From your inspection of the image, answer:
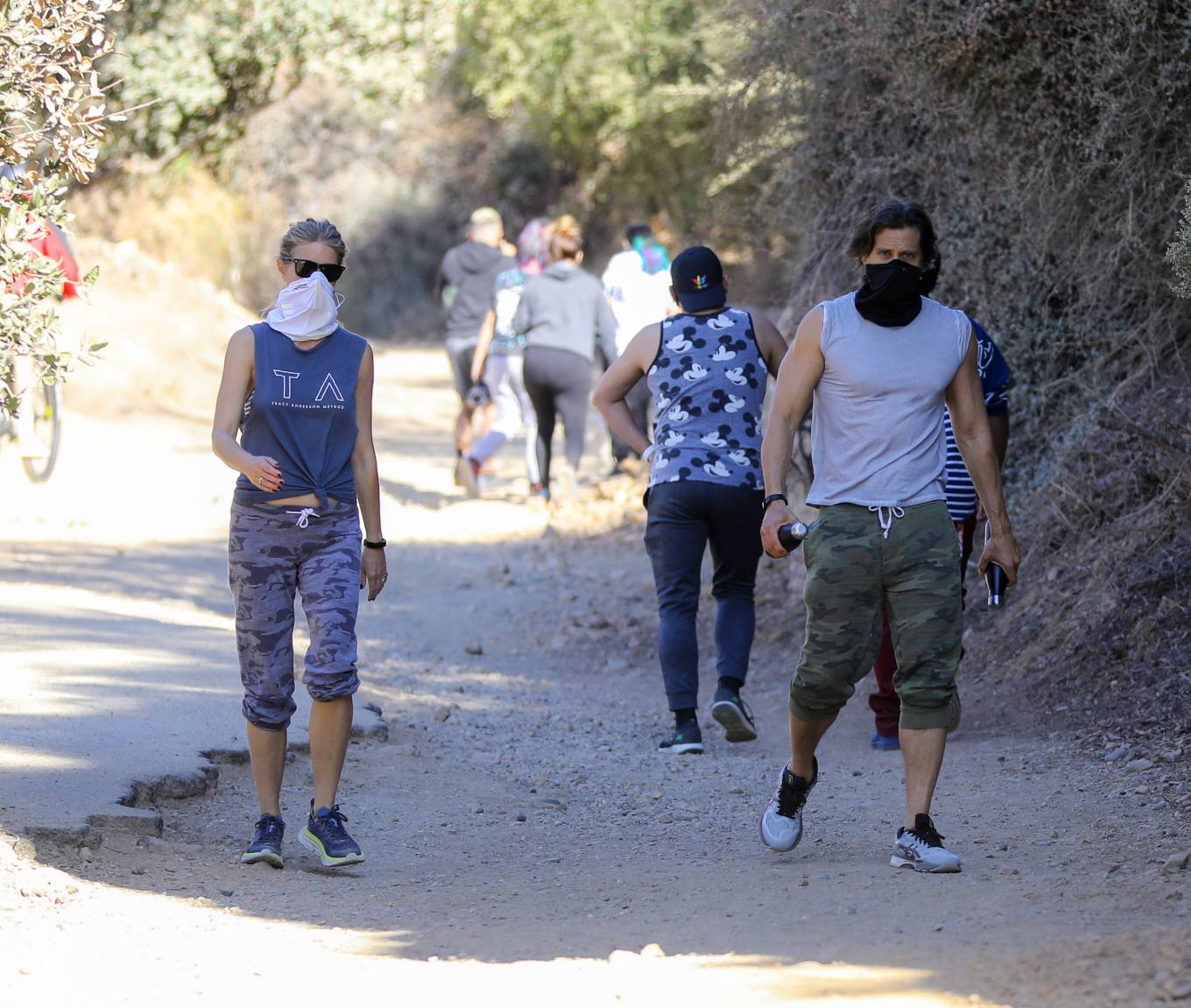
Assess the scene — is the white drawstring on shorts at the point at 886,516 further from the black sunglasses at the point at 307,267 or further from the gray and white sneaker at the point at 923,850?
the black sunglasses at the point at 307,267

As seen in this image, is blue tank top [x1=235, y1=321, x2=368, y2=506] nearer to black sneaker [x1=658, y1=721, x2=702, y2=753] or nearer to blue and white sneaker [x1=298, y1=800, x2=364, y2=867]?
blue and white sneaker [x1=298, y1=800, x2=364, y2=867]

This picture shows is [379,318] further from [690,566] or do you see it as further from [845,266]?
[690,566]

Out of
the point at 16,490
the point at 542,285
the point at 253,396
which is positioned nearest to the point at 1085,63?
the point at 253,396

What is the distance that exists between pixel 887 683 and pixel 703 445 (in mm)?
1269

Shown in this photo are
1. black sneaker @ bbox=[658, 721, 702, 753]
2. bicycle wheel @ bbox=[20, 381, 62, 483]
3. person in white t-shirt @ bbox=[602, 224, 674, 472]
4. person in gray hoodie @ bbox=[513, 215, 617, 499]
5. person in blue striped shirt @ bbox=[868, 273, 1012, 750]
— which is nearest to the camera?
person in blue striped shirt @ bbox=[868, 273, 1012, 750]

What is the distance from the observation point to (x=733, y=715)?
646 centimetres

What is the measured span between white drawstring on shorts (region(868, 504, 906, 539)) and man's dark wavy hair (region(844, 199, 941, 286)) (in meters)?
0.69

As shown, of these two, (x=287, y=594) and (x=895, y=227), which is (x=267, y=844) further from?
(x=895, y=227)

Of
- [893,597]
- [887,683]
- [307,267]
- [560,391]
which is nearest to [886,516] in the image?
[893,597]

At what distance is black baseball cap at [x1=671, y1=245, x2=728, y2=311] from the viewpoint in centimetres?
630

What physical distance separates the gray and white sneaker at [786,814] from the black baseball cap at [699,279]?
223 centimetres

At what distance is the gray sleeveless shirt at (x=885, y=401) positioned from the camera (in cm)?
450

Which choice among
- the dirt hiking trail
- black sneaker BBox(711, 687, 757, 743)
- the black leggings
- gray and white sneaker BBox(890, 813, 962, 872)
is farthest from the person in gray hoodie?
gray and white sneaker BBox(890, 813, 962, 872)

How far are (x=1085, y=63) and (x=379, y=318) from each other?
29273 millimetres
